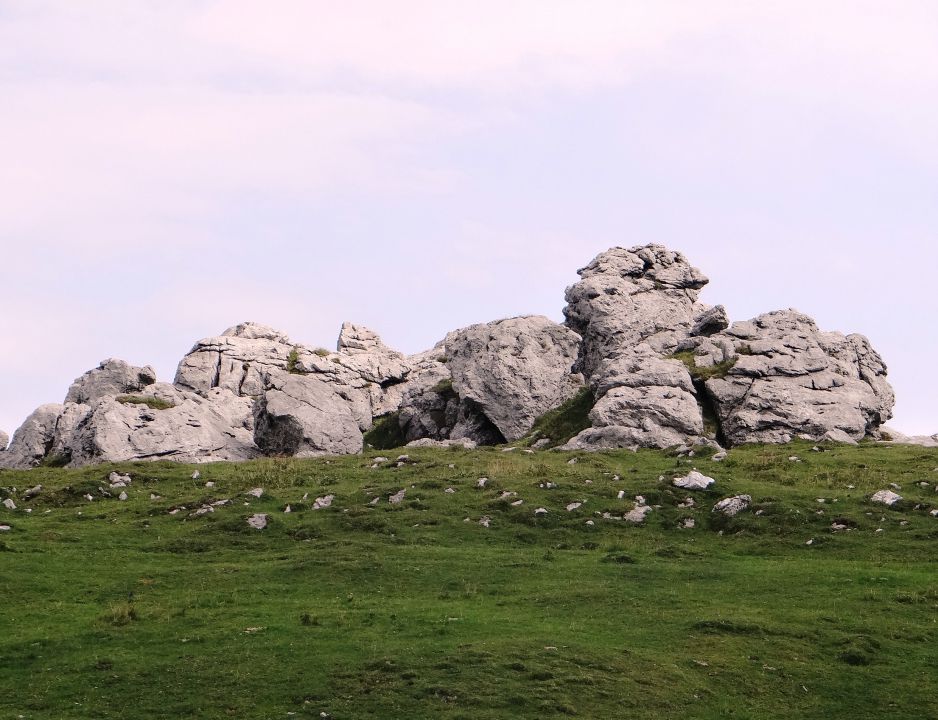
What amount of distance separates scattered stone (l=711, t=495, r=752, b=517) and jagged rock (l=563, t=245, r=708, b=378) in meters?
39.1

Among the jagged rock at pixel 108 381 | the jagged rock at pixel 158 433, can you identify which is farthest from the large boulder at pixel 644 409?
the jagged rock at pixel 108 381

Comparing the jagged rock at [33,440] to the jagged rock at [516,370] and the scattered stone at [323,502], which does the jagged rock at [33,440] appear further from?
the scattered stone at [323,502]

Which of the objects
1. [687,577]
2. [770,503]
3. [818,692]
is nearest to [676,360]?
[770,503]

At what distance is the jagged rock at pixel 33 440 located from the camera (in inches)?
4018

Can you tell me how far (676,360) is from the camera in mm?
83188

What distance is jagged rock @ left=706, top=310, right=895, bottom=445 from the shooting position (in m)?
76.2

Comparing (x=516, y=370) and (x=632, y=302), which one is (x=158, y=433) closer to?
(x=516, y=370)

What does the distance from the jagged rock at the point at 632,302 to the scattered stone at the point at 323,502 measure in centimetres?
4221

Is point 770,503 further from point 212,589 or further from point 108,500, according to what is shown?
point 108,500

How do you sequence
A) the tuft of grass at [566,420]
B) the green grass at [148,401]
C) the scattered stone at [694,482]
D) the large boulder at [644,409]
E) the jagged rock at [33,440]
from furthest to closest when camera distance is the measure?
the jagged rock at [33,440] → the green grass at [148,401] → the tuft of grass at [566,420] → the large boulder at [644,409] → the scattered stone at [694,482]

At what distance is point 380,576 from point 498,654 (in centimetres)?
1110

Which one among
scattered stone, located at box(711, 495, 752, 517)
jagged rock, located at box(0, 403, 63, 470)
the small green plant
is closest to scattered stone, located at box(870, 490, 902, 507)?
scattered stone, located at box(711, 495, 752, 517)

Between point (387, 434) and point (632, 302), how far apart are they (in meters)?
25.3

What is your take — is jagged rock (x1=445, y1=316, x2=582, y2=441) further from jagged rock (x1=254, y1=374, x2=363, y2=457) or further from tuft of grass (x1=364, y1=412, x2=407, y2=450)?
jagged rock (x1=254, y1=374, x2=363, y2=457)
